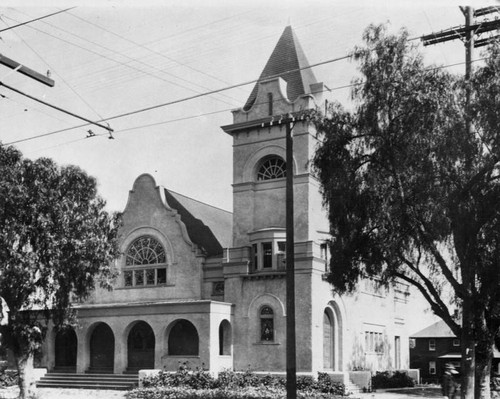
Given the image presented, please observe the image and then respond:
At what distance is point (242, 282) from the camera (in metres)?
33.2

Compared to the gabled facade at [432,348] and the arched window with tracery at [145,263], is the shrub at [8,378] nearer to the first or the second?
the arched window with tracery at [145,263]

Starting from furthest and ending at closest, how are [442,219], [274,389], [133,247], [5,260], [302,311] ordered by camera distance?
[133,247]
[302,311]
[274,389]
[5,260]
[442,219]

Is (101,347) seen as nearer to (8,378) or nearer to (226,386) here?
(8,378)

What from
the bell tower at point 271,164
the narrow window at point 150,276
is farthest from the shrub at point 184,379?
the narrow window at point 150,276

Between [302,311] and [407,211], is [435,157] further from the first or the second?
[302,311]

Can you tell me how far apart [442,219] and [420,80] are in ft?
12.6

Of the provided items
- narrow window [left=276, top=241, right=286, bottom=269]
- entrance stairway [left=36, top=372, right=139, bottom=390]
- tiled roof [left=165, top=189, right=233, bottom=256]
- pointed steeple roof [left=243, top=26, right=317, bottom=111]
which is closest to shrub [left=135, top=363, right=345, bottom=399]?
entrance stairway [left=36, top=372, right=139, bottom=390]

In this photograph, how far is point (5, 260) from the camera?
24938 mm

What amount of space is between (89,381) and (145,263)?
7138 mm

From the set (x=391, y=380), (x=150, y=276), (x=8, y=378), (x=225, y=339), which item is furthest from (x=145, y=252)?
(x=391, y=380)

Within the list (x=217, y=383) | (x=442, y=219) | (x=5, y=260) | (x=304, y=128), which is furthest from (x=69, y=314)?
(x=442, y=219)

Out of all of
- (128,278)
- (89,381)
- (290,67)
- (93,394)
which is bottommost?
(93,394)

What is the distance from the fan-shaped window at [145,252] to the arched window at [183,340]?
13.2 feet

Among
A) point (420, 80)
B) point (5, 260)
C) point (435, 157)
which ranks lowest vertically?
point (5, 260)
